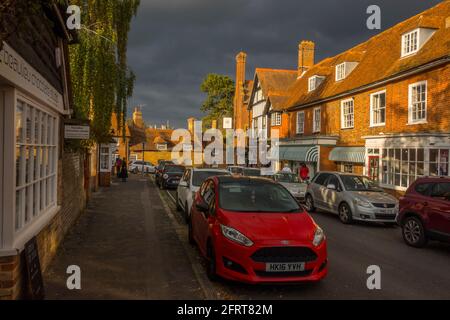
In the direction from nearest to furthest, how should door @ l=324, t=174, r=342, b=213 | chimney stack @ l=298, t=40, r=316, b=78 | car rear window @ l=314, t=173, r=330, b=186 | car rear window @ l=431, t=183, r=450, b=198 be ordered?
car rear window @ l=431, t=183, r=450, b=198 < door @ l=324, t=174, r=342, b=213 < car rear window @ l=314, t=173, r=330, b=186 < chimney stack @ l=298, t=40, r=316, b=78

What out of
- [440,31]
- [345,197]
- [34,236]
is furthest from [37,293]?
[440,31]

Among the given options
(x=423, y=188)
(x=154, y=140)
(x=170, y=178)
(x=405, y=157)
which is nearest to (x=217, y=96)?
(x=154, y=140)

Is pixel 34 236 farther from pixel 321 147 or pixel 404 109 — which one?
pixel 321 147

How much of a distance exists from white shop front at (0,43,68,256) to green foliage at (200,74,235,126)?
52.2 meters

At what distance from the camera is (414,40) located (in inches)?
723

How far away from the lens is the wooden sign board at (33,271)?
4.88 metres

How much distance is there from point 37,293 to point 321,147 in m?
21.3

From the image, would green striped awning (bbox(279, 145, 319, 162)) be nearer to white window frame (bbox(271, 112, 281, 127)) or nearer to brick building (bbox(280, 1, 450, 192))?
brick building (bbox(280, 1, 450, 192))

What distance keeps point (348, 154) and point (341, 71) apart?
649 cm

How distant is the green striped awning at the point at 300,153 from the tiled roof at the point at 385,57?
10.9ft

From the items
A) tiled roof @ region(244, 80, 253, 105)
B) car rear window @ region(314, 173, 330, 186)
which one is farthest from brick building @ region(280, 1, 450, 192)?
tiled roof @ region(244, 80, 253, 105)

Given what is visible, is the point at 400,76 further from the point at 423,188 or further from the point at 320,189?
the point at 423,188

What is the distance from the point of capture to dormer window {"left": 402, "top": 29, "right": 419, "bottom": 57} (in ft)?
59.6
